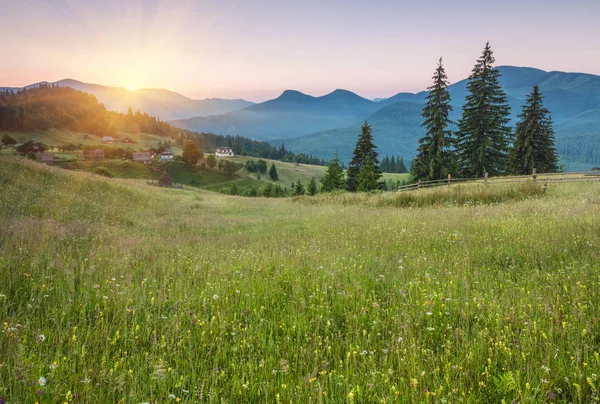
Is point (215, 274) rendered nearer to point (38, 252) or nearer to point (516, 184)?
point (38, 252)

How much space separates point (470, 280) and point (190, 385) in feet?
15.6

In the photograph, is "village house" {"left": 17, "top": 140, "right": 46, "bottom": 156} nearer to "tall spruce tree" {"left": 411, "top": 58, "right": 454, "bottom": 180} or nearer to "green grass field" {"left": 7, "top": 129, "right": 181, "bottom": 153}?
"green grass field" {"left": 7, "top": 129, "right": 181, "bottom": 153}

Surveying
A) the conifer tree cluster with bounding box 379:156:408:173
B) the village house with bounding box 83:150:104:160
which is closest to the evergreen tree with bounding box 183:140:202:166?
the village house with bounding box 83:150:104:160

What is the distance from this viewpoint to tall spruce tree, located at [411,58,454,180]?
42.9 m

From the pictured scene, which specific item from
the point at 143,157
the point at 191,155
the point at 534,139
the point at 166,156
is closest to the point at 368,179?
the point at 534,139

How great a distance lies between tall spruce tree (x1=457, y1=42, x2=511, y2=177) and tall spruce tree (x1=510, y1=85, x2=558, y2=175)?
13.8 feet

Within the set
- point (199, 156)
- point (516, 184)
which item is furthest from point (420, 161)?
point (199, 156)

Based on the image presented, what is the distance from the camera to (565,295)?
14.1 ft

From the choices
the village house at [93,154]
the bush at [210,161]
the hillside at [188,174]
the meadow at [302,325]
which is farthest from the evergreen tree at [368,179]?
the village house at [93,154]

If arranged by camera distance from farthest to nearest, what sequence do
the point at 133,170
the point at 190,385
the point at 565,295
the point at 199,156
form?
the point at 199,156, the point at 133,170, the point at 565,295, the point at 190,385

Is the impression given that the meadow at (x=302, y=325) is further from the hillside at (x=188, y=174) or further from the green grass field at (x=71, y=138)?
the green grass field at (x=71, y=138)

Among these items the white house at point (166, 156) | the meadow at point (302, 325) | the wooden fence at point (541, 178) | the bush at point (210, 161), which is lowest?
the meadow at point (302, 325)

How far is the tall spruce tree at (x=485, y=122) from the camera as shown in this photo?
43.8m

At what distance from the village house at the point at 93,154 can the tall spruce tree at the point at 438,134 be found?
12371 centimetres
